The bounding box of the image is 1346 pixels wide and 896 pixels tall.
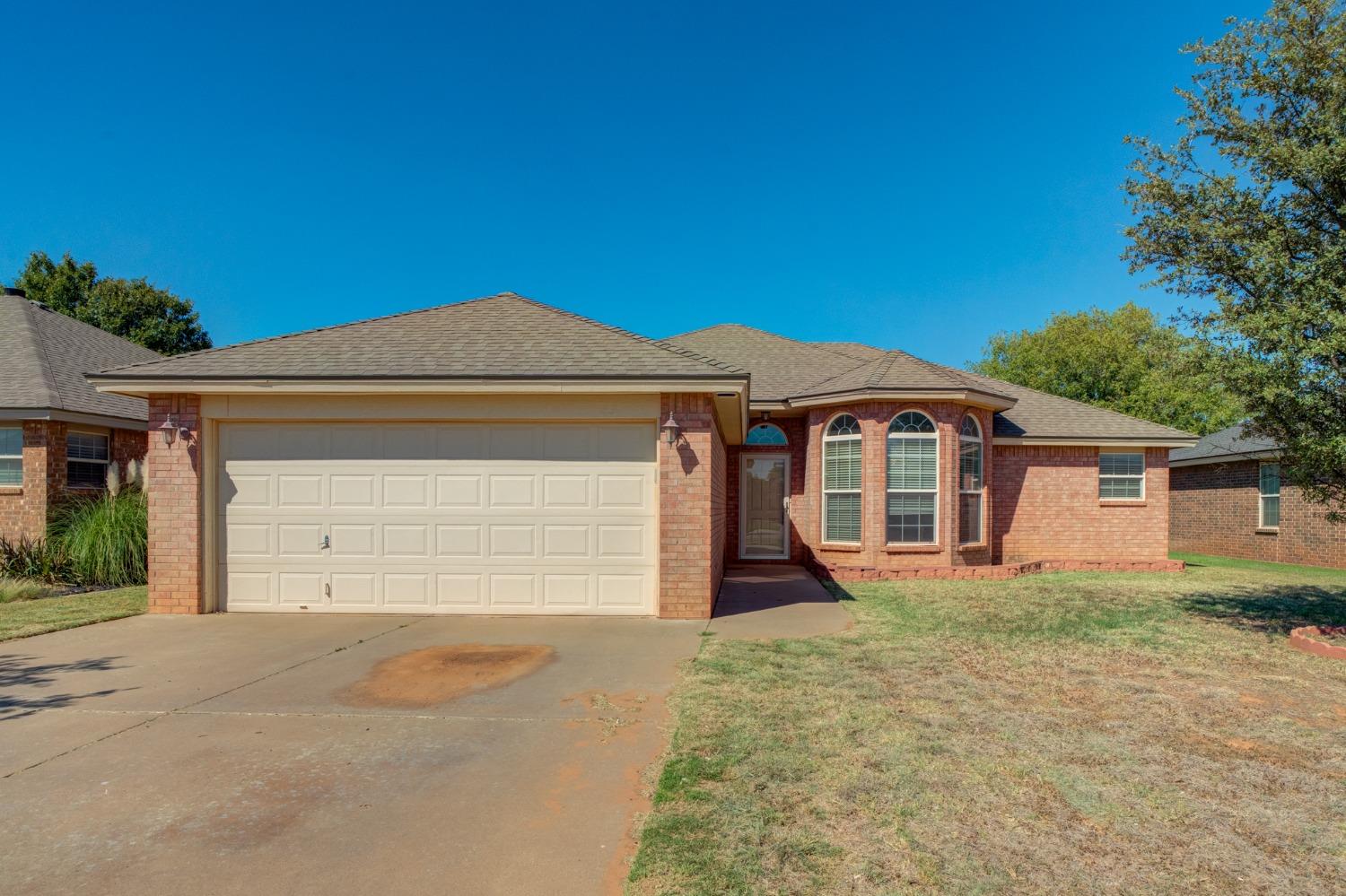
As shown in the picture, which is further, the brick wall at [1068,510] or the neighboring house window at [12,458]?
the brick wall at [1068,510]

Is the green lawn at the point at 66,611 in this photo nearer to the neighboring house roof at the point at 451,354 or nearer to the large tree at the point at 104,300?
the neighboring house roof at the point at 451,354

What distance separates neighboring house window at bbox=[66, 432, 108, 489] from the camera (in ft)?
44.3

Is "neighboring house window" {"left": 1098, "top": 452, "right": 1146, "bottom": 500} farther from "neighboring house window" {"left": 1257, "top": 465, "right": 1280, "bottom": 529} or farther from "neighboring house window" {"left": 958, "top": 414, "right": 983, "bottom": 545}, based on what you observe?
"neighboring house window" {"left": 1257, "top": 465, "right": 1280, "bottom": 529}

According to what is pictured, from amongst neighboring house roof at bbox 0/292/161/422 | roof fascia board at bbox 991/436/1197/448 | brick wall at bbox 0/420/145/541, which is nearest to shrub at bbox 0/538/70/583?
brick wall at bbox 0/420/145/541

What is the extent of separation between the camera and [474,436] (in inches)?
360

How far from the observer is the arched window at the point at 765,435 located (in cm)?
1574

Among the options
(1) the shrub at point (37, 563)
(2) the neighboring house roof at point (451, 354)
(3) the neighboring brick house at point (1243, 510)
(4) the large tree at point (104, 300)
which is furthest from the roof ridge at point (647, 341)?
(4) the large tree at point (104, 300)

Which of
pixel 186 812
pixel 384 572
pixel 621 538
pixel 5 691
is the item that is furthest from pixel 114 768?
pixel 621 538

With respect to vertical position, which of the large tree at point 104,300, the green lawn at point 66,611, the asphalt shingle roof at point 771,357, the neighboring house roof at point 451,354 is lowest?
the green lawn at point 66,611

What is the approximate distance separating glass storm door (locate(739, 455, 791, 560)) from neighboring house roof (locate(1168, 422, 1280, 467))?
10544mm

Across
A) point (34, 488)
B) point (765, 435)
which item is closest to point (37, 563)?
point (34, 488)

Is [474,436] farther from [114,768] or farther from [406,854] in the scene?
[406,854]

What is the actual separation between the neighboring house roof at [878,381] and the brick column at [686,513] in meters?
5.59

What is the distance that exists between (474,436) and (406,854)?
6.36 metres
